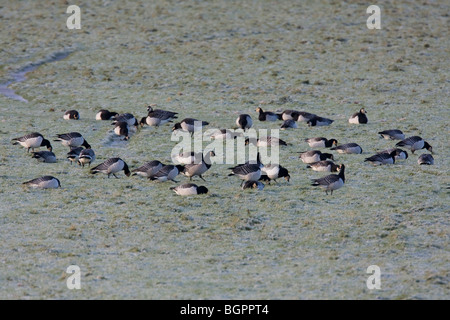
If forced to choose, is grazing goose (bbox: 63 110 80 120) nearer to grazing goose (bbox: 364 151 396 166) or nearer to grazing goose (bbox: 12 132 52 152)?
grazing goose (bbox: 12 132 52 152)

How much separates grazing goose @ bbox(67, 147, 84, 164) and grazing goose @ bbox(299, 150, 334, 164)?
7.79 m

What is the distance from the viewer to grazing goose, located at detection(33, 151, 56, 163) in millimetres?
23625

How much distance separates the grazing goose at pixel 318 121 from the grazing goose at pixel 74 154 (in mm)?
10059

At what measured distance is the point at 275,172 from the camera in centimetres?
2127

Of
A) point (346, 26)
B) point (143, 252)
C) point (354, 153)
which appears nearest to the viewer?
point (143, 252)

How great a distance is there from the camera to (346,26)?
5178 centimetres

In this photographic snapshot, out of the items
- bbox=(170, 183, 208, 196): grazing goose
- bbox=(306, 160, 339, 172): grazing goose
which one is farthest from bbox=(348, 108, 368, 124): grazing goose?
bbox=(170, 183, 208, 196): grazing goose

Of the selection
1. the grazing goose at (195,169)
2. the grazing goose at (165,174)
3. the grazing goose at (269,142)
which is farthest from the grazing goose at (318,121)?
the grazing goose at (165,174)

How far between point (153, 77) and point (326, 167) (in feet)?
63.1

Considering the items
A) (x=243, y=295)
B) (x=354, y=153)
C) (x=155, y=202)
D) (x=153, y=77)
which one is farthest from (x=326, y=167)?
(x=153, y=77)

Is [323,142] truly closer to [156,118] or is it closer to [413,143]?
[413,143]

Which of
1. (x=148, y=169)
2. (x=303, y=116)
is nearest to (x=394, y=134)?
(x=303, y=116)

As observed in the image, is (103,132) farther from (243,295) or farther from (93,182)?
(243,295)

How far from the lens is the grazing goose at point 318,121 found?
28933mm
